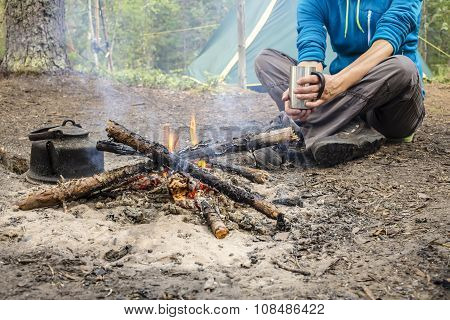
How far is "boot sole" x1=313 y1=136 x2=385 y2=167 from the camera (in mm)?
3307

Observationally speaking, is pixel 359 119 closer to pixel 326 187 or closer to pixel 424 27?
pixel 326 187

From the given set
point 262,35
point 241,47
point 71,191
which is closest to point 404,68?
point 71,191

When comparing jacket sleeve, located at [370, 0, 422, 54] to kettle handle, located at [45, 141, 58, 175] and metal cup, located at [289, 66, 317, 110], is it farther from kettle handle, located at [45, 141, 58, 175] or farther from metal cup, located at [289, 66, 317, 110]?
kettle handle, located at [45, 141, 58, 175]

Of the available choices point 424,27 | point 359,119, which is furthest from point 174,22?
point 359,119

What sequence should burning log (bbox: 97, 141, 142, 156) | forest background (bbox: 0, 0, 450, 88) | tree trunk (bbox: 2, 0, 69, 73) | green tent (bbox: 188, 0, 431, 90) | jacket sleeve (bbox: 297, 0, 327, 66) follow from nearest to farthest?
burning log (bbox: 97, 141, 142, 156), jacket sleeve (bbox: 297, 0, 327, 66), tree trunk (bbox: 2, 0, 69, 73), green tent (bbox: 188, 0, 431, 90), forest background (bbox: 0, 0, 450, 88)

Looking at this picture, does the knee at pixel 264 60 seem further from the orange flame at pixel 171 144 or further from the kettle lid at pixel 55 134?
the kettle lid at pixel 55 134

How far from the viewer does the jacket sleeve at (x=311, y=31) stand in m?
3.69

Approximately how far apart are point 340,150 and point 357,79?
50cm

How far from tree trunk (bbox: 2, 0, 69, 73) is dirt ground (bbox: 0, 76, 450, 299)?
9.31 ft

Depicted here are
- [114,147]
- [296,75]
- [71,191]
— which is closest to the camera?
[71,191]

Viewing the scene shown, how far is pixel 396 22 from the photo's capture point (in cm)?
324

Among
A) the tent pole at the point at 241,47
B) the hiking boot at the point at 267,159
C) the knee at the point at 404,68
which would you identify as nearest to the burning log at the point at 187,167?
the hiking boot at the point at 267,159

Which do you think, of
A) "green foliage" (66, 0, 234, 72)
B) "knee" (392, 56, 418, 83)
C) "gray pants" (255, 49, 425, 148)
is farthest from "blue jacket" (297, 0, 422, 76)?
"green foliage" (66, 0, 234, 72)

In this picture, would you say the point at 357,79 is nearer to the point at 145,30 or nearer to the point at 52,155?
the point at 52,155
